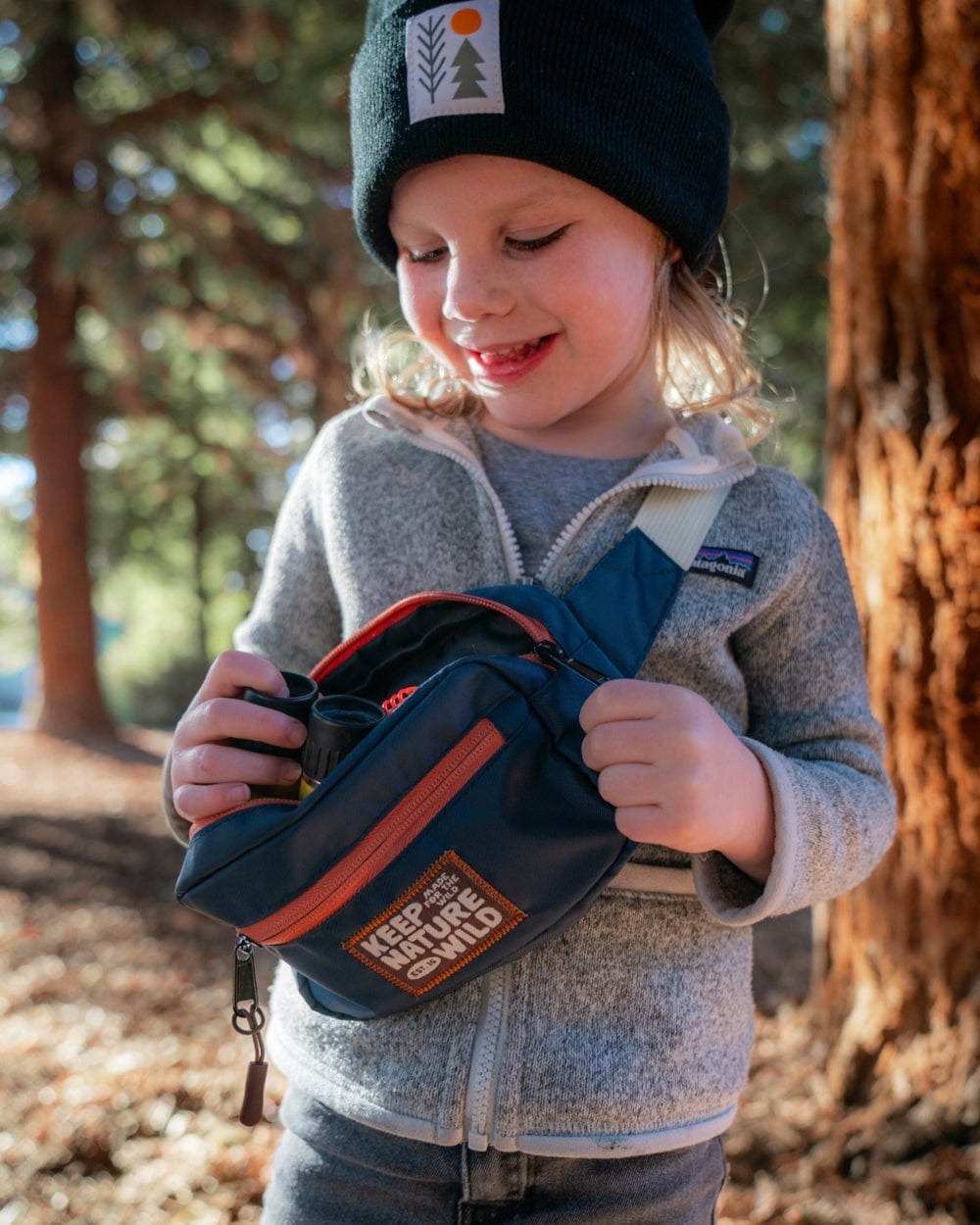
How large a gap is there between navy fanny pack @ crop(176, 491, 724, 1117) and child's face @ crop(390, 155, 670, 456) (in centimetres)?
47

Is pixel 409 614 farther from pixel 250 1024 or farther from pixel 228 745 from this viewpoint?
pixel 250 1024

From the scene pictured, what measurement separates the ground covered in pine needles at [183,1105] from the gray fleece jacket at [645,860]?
149cm

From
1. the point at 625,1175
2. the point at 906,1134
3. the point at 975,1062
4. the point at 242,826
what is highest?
the point at 242,826

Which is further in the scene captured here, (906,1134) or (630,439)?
(906,1134)

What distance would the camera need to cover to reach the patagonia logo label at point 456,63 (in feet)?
4.89

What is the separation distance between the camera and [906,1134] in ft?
9.03

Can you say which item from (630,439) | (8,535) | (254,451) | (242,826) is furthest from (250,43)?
(8,535)

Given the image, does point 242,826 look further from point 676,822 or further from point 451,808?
point 676,822

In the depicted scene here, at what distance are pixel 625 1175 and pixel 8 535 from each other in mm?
18370

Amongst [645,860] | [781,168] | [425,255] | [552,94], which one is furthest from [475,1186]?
[781,168]

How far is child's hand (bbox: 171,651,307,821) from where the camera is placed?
134 centimetres

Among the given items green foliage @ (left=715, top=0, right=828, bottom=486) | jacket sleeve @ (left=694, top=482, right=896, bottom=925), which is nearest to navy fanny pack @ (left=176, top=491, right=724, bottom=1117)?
jacket sleeve @ (left=694, top=482, right=896, bottom=925)

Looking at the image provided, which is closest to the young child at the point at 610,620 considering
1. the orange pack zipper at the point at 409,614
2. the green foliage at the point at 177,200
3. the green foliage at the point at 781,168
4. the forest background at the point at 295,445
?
the orange pack zipper at the point at 409,614

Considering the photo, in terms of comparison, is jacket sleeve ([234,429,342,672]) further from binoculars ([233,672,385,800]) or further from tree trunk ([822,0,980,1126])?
tree trunk ([822,0,980,1126])
